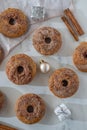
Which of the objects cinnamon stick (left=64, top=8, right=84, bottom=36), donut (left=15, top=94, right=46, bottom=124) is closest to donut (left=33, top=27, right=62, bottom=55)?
cinnamon stick (left=64, top=8, right=84, bottom=36)

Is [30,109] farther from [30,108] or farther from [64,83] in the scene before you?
[64,83]

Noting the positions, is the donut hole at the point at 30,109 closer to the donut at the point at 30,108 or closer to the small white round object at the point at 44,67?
the donut at the point at 30,108

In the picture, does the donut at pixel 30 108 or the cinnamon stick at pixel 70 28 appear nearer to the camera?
the donut at pixel 30 108

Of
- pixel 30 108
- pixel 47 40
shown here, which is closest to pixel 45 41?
pixel 47 40

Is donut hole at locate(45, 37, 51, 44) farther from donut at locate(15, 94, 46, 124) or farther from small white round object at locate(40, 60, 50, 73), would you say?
donut at locate(15, 94, 46, 124)

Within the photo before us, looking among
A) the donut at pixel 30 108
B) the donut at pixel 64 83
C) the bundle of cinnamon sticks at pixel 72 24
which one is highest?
the bundle of cinnamon sticks at pixel 72 24

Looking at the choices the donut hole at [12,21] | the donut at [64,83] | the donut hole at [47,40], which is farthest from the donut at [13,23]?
the donut at [64,83]
